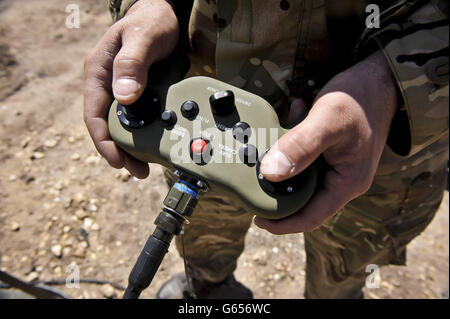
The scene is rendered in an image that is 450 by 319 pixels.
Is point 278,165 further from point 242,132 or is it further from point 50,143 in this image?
point 50,143

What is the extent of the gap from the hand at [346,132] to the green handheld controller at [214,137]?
0.05m

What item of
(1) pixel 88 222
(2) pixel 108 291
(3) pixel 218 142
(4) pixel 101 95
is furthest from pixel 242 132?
(1) pixel 88 222

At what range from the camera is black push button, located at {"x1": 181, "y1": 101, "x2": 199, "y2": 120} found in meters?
0.84

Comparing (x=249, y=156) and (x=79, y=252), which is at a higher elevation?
(x=249, y=156)

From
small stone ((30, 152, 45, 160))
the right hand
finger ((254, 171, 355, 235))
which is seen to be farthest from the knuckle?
small stone ((30, 152, 45, 160))

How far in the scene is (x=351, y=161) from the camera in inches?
31.7

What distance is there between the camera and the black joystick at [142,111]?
829 mm

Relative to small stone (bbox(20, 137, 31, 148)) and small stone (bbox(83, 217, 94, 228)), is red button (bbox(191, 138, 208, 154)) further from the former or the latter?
small stone (bbox(20, 137, 31, 148))

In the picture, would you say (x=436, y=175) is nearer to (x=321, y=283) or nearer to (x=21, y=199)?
(x=321, y=283)

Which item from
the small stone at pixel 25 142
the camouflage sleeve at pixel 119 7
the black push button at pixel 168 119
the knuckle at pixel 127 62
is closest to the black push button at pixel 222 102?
the black push button at pixel 168 119

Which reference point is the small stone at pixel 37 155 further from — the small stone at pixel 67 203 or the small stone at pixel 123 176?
the small stone at pixel 123 176

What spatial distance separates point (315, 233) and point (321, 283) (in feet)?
1.15

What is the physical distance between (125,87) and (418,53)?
28.1 inches

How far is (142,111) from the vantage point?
830mm
